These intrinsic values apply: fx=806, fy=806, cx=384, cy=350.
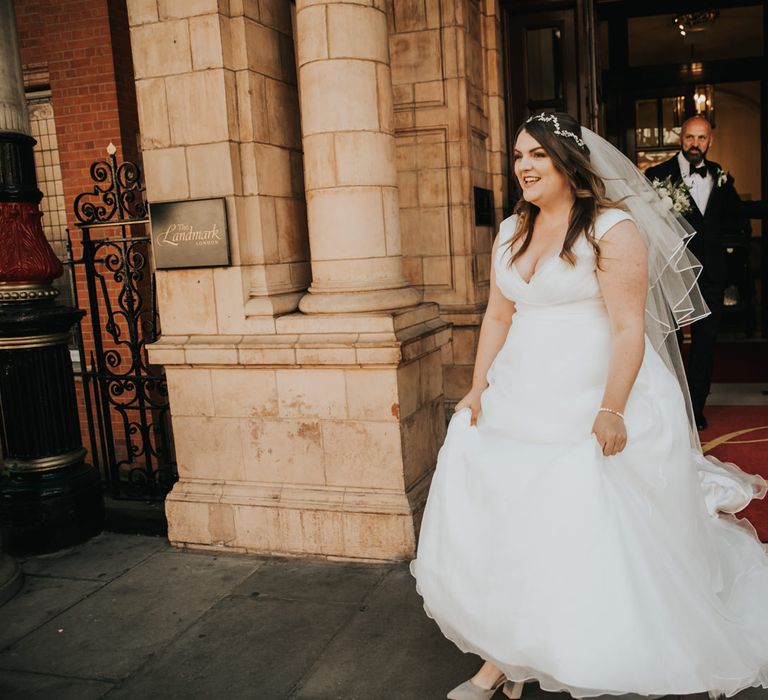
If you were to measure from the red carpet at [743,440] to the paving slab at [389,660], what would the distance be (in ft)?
7.25

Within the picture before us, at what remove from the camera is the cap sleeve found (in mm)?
3104

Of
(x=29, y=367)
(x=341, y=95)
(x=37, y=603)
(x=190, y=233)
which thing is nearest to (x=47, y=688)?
(x=37, y=603)

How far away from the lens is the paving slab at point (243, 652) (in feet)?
11.5

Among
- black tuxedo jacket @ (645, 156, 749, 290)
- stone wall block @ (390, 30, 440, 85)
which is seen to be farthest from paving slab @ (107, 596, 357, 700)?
stone wall block @ (390, 30, 440, 85)

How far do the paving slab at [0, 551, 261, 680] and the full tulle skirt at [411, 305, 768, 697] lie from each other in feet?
5.10

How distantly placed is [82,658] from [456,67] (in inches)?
218

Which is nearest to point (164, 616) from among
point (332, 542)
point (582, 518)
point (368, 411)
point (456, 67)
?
point (332, 542)

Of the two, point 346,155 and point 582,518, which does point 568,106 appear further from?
point 582,518

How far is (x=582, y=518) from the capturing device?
2881 mm

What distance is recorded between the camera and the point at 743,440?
6371 mm

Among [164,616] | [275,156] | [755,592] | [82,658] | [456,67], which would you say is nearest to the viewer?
[755,592]

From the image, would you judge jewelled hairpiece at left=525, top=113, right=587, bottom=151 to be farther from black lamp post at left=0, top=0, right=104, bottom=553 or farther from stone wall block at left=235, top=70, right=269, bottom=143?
black lamp post at left=0, top=0, right=104, bottom=553

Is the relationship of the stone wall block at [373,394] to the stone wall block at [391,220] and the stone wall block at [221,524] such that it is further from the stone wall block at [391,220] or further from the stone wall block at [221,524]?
the stone wall block at [221,524]

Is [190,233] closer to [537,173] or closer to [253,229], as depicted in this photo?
[253,229]
